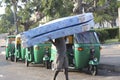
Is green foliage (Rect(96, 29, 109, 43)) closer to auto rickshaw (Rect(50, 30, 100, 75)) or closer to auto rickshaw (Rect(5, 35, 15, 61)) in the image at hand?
auto rickshaw (Rect(5, 35, 15, 61))

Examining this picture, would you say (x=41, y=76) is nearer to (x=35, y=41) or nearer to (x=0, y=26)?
(x=35, y=41)

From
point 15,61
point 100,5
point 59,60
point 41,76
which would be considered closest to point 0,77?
point 41,76

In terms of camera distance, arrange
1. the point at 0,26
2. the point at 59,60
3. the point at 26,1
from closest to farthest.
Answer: the point at 59,60, the point at 26,1, the point at 0,26

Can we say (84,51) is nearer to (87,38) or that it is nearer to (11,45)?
(87,38)

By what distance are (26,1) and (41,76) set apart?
61.2 ft

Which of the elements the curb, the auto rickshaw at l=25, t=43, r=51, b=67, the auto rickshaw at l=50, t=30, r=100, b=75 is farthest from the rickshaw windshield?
the auto rickshaw at l=25, t=43, r=51, b=67

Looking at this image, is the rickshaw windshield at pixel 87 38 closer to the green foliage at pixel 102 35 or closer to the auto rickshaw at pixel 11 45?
the auto rickshaw at pixel 11 45

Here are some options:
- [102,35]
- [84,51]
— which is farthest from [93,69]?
[102,35]

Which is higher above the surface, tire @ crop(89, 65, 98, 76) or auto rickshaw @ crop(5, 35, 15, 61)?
auto rickshaw @ crop(5, 35, 15, 61)

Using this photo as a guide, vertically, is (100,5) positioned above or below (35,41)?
above

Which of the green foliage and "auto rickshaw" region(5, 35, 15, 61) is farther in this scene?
the green foliage

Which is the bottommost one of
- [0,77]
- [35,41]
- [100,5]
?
[0,77]

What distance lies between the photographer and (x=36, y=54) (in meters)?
18.0

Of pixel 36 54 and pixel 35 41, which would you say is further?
pixel 36 54
